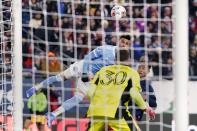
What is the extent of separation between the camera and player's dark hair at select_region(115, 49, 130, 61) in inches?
262

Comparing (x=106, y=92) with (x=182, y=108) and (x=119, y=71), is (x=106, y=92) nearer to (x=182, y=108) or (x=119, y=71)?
(x=119, y=71)

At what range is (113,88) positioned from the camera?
6.73 metres

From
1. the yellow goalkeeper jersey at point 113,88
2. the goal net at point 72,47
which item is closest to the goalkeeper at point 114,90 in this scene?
the yellow goalkeeper jersey at point 113,88

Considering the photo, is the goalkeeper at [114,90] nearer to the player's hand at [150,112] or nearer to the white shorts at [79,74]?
the player's hand at [150,112]

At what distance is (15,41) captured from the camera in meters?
5.00

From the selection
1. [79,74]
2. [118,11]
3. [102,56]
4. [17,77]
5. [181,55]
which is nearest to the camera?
[181,55]

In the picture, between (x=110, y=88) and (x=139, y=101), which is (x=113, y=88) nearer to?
(x=110, y=88)

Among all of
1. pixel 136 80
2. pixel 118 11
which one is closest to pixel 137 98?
pixel 136 80

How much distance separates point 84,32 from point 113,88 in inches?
123

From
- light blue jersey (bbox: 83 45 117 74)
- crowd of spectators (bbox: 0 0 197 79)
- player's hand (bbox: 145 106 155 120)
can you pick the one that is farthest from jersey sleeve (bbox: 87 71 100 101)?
crowd of spectators (bbox: 0 0 197 79)

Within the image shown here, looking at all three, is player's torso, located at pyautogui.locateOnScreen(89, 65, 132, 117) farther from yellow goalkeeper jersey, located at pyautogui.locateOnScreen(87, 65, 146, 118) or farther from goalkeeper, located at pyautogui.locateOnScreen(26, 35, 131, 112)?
goalkeeper, located at pyautogui.locateOnScreen(26, 35, 131, 112)

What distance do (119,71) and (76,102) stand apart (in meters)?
0.72

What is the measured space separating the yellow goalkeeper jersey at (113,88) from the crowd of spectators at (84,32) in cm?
209

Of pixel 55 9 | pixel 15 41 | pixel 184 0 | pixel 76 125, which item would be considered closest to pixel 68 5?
pixel 55 9
